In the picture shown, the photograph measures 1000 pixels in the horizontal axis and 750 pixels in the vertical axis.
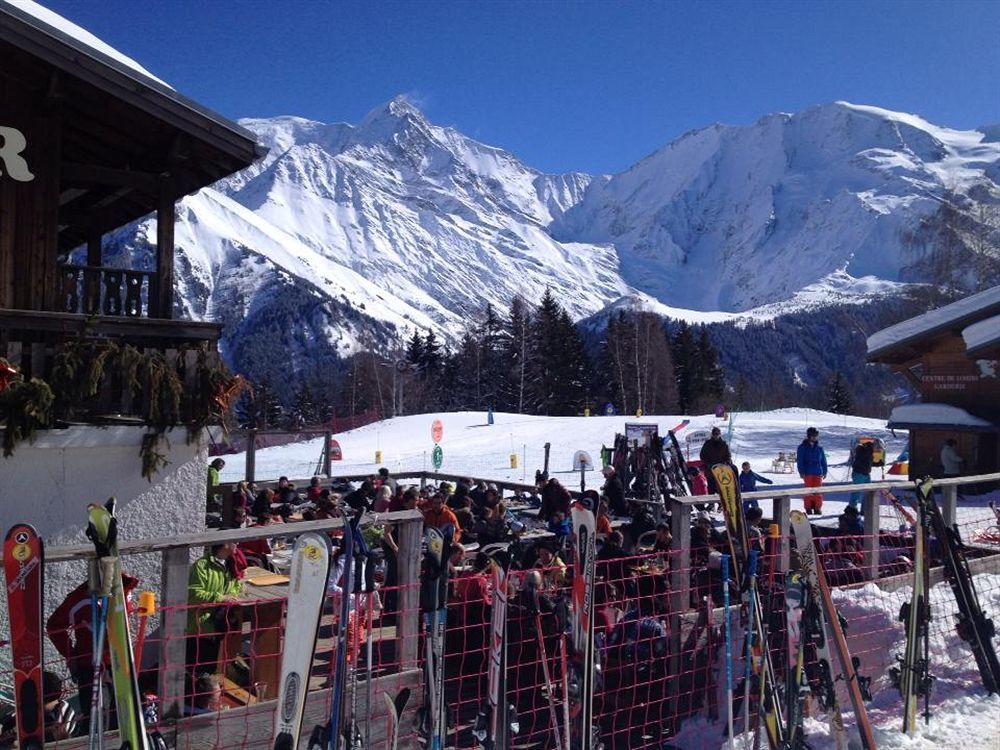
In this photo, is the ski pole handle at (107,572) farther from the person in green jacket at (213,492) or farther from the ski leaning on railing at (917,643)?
the person in green jacket at (213,492)

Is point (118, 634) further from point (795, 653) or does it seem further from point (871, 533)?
point (871, 533)

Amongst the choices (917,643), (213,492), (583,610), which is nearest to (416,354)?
(213,492)

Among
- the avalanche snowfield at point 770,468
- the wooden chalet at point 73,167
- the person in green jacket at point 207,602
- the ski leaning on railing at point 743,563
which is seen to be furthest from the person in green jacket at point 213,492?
the ski leaning on railing at point 743,563

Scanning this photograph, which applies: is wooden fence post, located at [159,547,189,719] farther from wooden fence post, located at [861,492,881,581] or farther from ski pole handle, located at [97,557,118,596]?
wooden fence post, located at [861,492,881,581]

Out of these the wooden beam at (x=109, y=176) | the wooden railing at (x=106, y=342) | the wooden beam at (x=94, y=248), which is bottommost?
the wooden railing at (x=106, y=342)

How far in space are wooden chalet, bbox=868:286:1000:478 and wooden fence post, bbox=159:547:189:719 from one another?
17698 mm

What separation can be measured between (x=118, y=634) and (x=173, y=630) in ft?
2.25

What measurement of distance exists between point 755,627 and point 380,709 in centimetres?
214

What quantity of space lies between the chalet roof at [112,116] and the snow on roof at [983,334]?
51.4 feet

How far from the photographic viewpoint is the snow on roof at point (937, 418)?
59.6ft

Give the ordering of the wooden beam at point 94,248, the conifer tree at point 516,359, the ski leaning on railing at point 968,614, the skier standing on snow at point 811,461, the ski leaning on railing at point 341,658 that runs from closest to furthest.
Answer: the ski leaning on railing at point 341,658
the ski leaning on railing at point 968,614
the wooden beam at point 94,248
the skier standing on snow at point 811,461
the conifer tree at point 516,359

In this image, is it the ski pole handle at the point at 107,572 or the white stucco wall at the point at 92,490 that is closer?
the ski pole handle at the point at 107,572

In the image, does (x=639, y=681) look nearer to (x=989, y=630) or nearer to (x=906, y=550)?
(x=989, y=630)

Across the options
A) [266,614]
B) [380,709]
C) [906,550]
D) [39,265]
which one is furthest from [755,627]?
[39,265]
